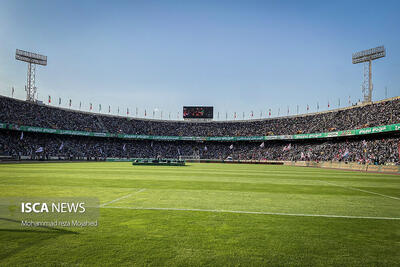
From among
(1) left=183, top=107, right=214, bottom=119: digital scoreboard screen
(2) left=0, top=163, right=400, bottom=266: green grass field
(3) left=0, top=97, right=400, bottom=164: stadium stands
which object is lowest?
(2) left=0, top=163, right=400, bottom=266: green grass field

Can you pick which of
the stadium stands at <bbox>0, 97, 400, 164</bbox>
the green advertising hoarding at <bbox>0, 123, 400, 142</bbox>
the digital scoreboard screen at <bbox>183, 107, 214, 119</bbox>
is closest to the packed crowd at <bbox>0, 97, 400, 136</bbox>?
the stadium stands at <bbox>0, 97, 400, 164</bbox>

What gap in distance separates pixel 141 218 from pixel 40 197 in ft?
15.8

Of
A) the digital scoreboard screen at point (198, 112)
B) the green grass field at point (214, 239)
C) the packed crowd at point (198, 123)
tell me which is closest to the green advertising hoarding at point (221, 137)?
the packed crowd at point (198, 123)

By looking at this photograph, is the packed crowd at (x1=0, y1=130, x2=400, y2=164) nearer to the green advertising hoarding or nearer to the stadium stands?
the stadium stands

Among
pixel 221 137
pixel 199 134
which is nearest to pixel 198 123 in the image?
pixel 199 134

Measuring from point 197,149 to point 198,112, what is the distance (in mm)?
12373

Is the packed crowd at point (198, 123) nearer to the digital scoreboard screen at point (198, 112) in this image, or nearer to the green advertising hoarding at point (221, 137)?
the green advertising hoarding at point (221, 137)

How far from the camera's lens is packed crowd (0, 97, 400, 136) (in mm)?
49688

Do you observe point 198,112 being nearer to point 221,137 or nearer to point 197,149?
point 197,149

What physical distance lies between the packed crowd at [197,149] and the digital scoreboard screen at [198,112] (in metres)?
8.58

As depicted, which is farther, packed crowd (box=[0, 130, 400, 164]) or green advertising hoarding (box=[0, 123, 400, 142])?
green advertising hoarding (box=[0, 123, 400, 142])

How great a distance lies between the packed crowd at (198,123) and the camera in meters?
49.7

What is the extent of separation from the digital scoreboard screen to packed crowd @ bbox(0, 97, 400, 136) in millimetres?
3381

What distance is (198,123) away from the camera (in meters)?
85.6
